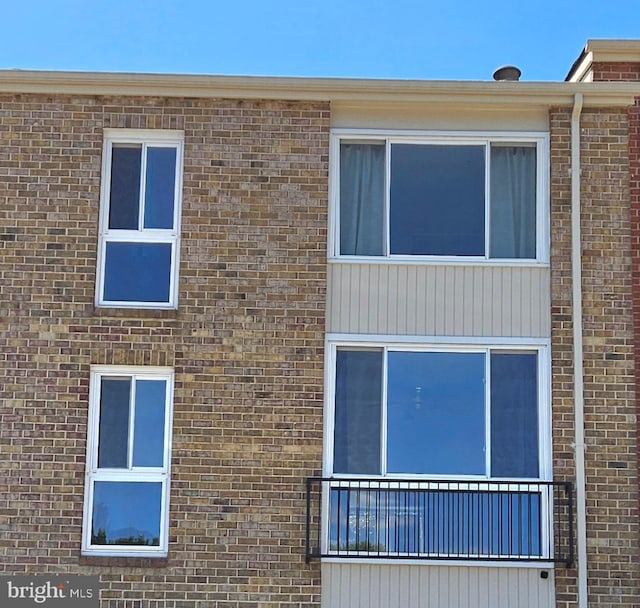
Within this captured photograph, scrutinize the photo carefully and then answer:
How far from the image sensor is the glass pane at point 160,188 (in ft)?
37.1

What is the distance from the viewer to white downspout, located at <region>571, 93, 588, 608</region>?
10469 millimetres

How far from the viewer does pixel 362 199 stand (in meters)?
11.5

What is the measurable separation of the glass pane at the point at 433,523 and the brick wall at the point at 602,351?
0.50m

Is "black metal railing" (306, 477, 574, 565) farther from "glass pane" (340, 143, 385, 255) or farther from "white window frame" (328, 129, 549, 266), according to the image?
"glass pane" (340, 143, 385, 255)

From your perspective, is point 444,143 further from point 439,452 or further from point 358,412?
point 439,452

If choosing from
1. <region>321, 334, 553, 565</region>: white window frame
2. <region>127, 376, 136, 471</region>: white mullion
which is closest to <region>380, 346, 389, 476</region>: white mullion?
<region>321, 334, 553, 565</region>: white window frame

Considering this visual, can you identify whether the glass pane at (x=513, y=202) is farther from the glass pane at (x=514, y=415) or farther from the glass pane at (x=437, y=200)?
the glass pane at (x=514, y=415)

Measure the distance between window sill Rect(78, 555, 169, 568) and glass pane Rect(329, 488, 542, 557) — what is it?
5.59ft

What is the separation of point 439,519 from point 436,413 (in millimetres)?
1079

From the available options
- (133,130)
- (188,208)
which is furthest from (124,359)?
(133,130)

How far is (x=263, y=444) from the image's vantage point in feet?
35.2

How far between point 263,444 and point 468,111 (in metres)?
4.15

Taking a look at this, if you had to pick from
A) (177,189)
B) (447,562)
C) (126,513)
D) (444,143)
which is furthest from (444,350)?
(126,513)

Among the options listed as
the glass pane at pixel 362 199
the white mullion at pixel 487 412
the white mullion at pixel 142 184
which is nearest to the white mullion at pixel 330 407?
the glass pane at pixel 362 199
